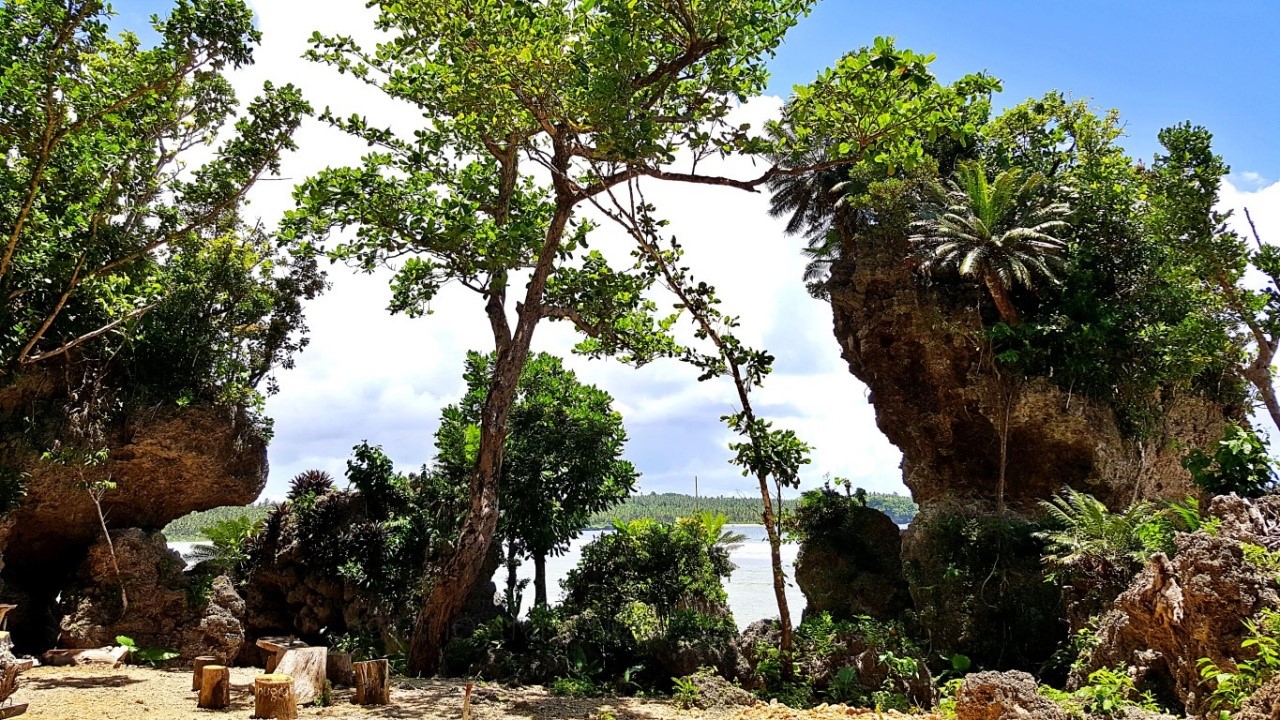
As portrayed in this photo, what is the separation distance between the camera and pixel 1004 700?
561 centimetres

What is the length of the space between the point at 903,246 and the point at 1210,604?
12999 millimetres

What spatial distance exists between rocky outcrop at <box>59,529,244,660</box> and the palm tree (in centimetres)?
1559

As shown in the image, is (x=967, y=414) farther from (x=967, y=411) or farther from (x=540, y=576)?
(x=540, y=576)

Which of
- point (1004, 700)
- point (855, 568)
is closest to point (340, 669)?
point (1004, 700)

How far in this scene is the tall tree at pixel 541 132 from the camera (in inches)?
306

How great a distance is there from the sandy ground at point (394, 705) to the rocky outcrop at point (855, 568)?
724 centimetres

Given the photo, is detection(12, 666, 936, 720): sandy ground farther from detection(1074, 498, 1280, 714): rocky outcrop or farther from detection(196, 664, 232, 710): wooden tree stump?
detection(1074, 498, 1280, 714): rocky outcrop

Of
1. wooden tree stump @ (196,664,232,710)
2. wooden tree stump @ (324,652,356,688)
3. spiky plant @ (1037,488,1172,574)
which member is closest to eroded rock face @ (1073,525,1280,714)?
spiky plant @ (1037,488,1172,574)

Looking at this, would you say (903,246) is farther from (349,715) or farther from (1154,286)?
(349,715)

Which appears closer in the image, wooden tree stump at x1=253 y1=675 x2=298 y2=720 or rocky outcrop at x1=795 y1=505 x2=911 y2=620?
wooden tree stump at x1=253 y1=675 x2=298 y2=720

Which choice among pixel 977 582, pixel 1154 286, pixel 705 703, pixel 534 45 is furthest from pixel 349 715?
pixel 1154 286

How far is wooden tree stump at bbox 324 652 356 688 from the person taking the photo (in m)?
9.03

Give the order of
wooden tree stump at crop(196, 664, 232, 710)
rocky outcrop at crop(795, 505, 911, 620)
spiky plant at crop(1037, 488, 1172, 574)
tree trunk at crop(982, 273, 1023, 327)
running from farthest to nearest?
tree trunk at crop(982, 273, 1023, 327), rocky outcrop at crop(795, 505, 911, 620), spiky plant at crop(1037, 488, 1172, 574), wooden tree stump at crop(196, 664, 232, 710)

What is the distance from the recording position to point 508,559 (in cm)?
1454
